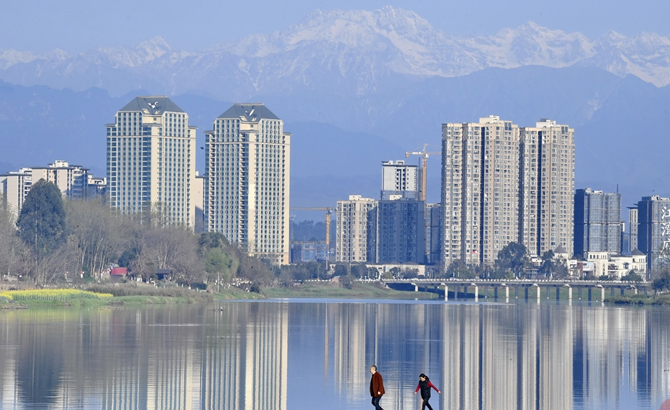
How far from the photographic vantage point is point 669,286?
150 m

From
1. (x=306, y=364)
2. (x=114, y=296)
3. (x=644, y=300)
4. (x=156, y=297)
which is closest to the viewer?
(x=306, y=364)

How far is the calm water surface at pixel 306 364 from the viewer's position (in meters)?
35.4

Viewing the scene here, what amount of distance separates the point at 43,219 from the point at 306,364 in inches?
3003

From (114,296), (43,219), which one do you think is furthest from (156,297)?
(43,219)

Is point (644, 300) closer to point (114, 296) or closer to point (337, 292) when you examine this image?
point (337, 292)

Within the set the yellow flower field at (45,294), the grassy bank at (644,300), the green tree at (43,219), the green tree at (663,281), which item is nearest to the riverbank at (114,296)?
the yellow flower field at (45,294)

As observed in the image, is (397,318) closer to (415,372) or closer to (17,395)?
(415,372)

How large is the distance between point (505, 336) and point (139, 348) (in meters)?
22.9

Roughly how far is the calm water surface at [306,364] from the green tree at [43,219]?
43370 mm

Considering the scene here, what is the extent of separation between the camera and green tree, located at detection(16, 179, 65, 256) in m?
117

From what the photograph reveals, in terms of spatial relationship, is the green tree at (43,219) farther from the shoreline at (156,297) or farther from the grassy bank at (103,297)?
the shoreline at (156,297)

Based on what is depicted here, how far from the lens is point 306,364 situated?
46531 millimetres

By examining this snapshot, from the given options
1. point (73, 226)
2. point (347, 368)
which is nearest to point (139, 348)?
point (347, 368)

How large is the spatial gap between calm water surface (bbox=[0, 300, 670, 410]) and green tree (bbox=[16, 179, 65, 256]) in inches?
1707
